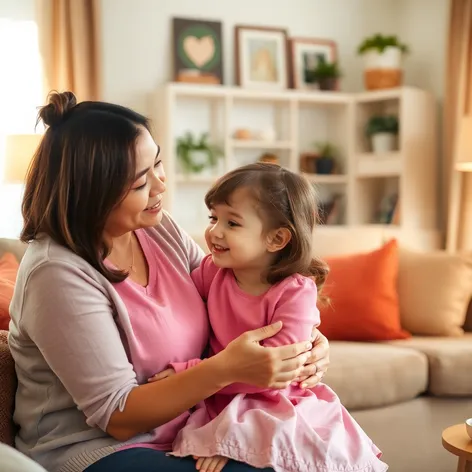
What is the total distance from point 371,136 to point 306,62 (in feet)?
2.23

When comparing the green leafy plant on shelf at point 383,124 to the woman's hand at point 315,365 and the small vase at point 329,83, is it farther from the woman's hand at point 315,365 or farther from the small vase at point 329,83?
the woman's hand at point 315,365

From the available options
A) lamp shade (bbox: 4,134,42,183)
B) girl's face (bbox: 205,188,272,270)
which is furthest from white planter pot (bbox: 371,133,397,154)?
girl's face (bbox: 205,188,272,270)

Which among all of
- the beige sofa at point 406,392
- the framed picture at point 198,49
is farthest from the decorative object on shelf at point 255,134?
the beige sofa at point 406,392

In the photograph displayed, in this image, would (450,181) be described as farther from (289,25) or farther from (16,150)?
(16,150)

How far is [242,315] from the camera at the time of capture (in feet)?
5.80

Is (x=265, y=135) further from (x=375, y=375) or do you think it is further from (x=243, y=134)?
(x=375, y=375)

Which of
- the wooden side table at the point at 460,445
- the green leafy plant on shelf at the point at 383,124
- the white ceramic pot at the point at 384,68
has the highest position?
the white ceramic pot at the point at 384,68

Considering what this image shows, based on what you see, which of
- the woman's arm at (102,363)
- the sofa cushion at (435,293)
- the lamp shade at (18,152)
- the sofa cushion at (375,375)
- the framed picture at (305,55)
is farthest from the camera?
the framed picture at (305,55)

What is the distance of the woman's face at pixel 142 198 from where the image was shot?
1.64m

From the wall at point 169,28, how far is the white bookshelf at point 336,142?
0.74 feet

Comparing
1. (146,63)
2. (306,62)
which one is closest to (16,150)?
(146,63)

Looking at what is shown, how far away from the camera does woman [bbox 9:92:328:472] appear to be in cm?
154

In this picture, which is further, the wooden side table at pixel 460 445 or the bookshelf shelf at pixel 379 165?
the bookshelf shelf at pixel 379 165

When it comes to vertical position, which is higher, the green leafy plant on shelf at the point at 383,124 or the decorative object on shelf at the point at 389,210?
the green leafy plant on shelf at the point at 383,124
